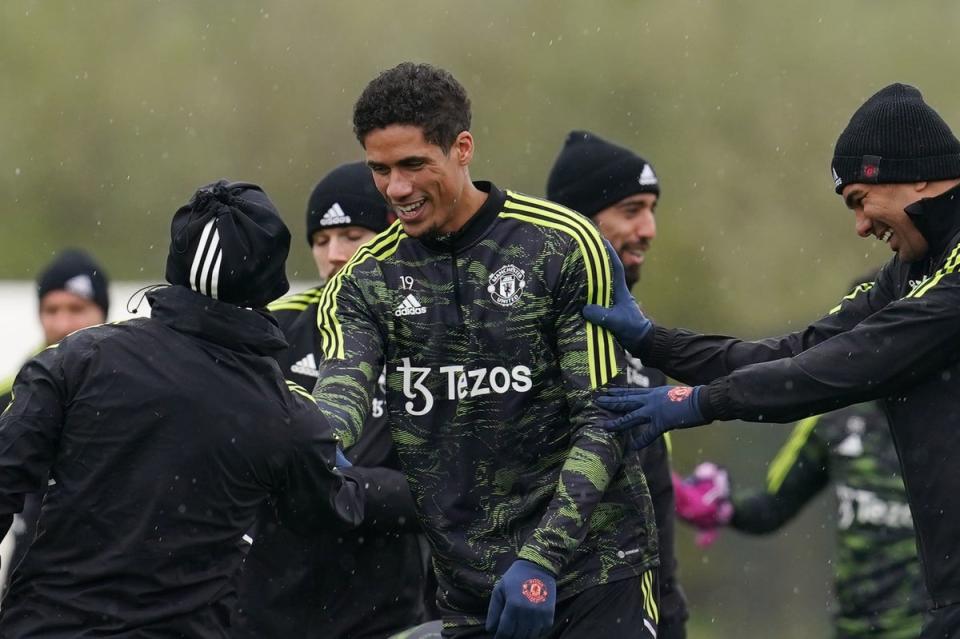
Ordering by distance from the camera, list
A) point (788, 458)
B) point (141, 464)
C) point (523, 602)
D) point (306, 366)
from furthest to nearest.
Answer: point (788, 458) < point (306, 366) < point (523, 602) < point (141, 464)

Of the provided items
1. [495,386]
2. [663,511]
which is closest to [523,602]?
[495,386]

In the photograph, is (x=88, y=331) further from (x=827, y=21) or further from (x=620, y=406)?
(x=827, y=21)

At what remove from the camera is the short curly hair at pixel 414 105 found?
17.1ft

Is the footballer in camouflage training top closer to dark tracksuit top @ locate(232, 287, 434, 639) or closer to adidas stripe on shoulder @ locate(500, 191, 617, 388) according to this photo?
adidas stripe on shoulder @ locate(500, 191, 617, 388)

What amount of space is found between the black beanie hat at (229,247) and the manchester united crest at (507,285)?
2.19ft

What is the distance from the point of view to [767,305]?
18938 millimetres

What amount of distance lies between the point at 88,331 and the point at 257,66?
59.0 feet

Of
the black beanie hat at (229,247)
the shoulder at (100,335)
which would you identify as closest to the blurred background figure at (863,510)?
the black beanie hat at (229,247)

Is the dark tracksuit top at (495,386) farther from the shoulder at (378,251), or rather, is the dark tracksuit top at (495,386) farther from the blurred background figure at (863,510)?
the blurred background figure at (863,510)

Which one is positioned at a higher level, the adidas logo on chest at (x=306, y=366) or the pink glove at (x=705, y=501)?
the adidas logo on chest at (x=306, y=366)

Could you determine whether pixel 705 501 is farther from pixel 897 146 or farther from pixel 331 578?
pixel 897 146

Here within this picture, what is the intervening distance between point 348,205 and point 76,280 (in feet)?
7.11

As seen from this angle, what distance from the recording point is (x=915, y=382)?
17.1 feet

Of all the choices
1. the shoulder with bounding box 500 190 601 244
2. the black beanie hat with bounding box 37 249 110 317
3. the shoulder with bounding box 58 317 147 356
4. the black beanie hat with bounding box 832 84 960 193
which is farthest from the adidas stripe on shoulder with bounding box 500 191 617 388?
the black beanie hat with bounding box 37 249 110 317
